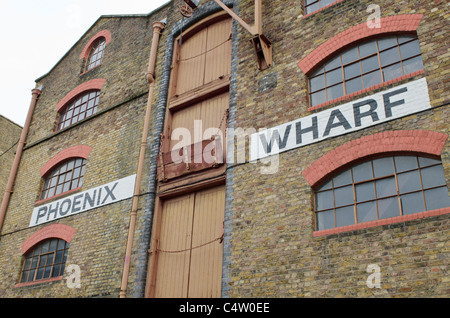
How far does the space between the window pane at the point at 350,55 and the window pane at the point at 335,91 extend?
0.53 m

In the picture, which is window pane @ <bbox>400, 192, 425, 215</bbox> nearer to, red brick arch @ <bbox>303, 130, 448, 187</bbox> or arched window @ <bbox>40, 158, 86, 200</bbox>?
red brick arch @ <bbox>303, 130, 448, 187</bbox>

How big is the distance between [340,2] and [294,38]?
44.5 inches

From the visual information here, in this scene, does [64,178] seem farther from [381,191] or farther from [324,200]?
[381,191]

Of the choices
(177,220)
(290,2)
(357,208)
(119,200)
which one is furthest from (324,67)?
(119,200)

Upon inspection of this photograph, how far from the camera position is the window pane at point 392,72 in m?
8.16

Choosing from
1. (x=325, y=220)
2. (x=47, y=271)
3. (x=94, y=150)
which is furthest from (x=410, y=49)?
(x=47, y=271)

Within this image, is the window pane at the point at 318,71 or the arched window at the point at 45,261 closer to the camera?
the window pane at the point at 318,71

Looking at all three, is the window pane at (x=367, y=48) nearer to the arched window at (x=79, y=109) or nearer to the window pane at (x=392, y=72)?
the window pane at (x=392, y=72)

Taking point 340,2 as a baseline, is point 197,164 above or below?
below

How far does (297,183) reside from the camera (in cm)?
830

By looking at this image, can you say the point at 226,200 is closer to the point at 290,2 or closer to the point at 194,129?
the point at 194,129

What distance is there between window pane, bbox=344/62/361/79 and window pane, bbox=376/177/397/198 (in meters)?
2.23

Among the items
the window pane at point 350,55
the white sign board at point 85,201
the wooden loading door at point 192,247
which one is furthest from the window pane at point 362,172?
the white sign board at point 85,201

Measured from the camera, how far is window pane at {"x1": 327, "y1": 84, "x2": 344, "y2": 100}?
8.77 meters
